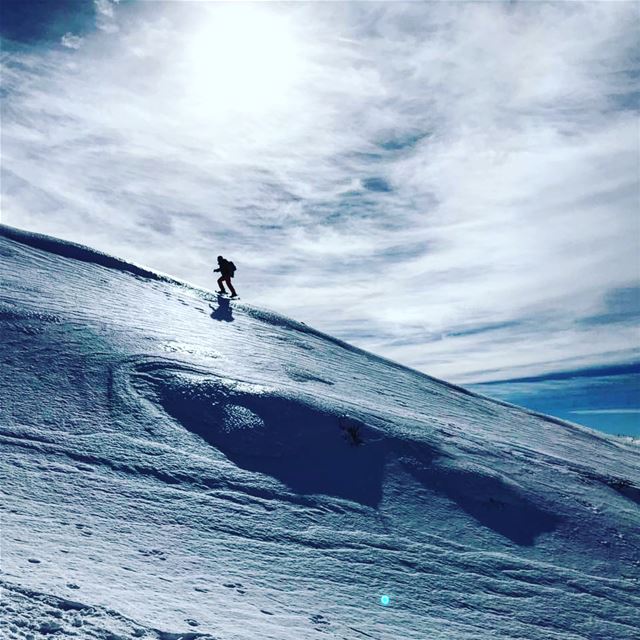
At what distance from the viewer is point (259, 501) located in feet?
18.1

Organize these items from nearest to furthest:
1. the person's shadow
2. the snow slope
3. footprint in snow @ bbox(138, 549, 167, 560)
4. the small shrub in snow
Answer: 1. the snow slope
2. footprint in snow @ bbox(138, 549, 167, 560)
3. the small shrub in snow
4. the person's shadow

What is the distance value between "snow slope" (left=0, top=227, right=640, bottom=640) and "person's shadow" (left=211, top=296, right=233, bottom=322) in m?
1.45

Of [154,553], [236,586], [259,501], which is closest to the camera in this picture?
[236,586]

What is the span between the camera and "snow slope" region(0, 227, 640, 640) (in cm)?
374

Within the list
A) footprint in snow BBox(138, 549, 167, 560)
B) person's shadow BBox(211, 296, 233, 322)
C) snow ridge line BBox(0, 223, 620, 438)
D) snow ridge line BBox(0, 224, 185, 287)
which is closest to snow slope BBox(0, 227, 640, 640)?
footprint in snow BBox(138, 549, 167, 560)

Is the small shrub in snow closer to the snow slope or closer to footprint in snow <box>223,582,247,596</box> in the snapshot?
the snow slope

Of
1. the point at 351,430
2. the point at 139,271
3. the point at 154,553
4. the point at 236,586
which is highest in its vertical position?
the point at 139,271

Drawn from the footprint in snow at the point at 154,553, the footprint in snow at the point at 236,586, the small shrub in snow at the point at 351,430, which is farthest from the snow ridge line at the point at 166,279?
Result: the footprint in snow at the point at 236,586

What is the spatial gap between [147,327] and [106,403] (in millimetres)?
3122

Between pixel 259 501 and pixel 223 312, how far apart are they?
761cm

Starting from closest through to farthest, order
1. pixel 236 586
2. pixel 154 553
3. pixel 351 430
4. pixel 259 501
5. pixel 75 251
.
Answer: pixel 236 586
pixel 154 553
pixel 259 501
pixel 351 430
pixel 75 251

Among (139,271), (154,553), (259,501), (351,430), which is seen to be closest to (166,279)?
(139,271)

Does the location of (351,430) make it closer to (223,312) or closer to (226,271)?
(223,312)

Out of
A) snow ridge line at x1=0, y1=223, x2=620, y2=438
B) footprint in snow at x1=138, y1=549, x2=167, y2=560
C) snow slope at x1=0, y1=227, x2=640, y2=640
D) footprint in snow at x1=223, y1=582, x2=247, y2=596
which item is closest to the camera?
snow slope at x1=0, y1=227, x2=640, y2=640
